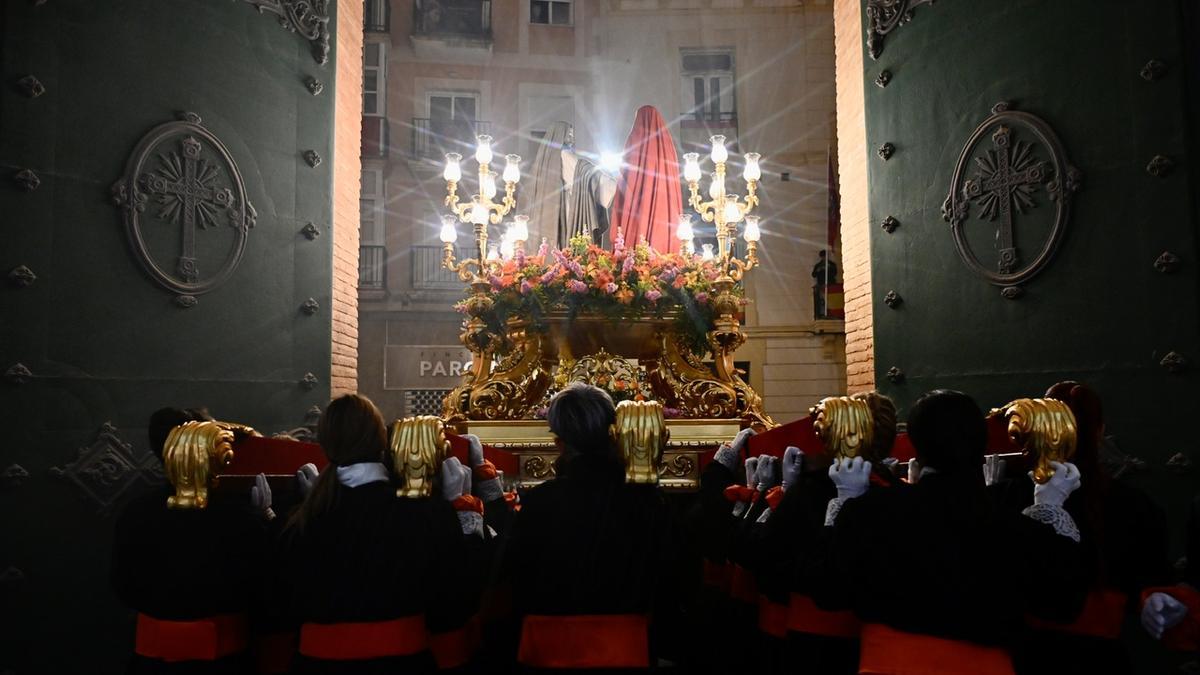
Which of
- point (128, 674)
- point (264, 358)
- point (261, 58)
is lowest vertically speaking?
point (128, 674)

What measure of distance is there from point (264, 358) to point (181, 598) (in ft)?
9.97

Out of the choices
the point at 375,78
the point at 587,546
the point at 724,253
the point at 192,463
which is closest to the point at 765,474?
the point at 587,546

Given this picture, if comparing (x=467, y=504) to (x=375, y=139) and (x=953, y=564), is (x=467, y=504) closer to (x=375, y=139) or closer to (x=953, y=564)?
(x=953, y=564)

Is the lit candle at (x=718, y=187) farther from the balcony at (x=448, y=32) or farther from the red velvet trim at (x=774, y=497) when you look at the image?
the balcony at (x=448, y=32)

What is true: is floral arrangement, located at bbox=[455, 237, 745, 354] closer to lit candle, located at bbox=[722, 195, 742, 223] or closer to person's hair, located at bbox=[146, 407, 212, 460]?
lit candle, located at bbox=[722, 195, 742, 223]

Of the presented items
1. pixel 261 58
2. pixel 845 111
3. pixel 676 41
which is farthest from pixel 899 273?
pixel 676 41

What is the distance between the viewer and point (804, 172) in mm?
15648

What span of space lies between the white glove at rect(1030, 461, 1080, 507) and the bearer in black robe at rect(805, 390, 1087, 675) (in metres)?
0.11

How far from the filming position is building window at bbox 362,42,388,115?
1608cm

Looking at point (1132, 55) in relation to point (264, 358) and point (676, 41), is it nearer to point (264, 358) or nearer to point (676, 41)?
point (264, 358)

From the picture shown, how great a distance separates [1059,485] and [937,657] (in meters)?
0.67

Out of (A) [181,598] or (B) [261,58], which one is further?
(B) [261,58]

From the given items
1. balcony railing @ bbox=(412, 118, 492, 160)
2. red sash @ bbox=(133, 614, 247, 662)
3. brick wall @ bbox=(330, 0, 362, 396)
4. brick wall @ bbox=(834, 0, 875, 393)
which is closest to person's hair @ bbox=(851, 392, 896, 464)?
red sash @ bbox=(133, 614, 247, 662)

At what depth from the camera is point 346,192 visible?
646 cm
